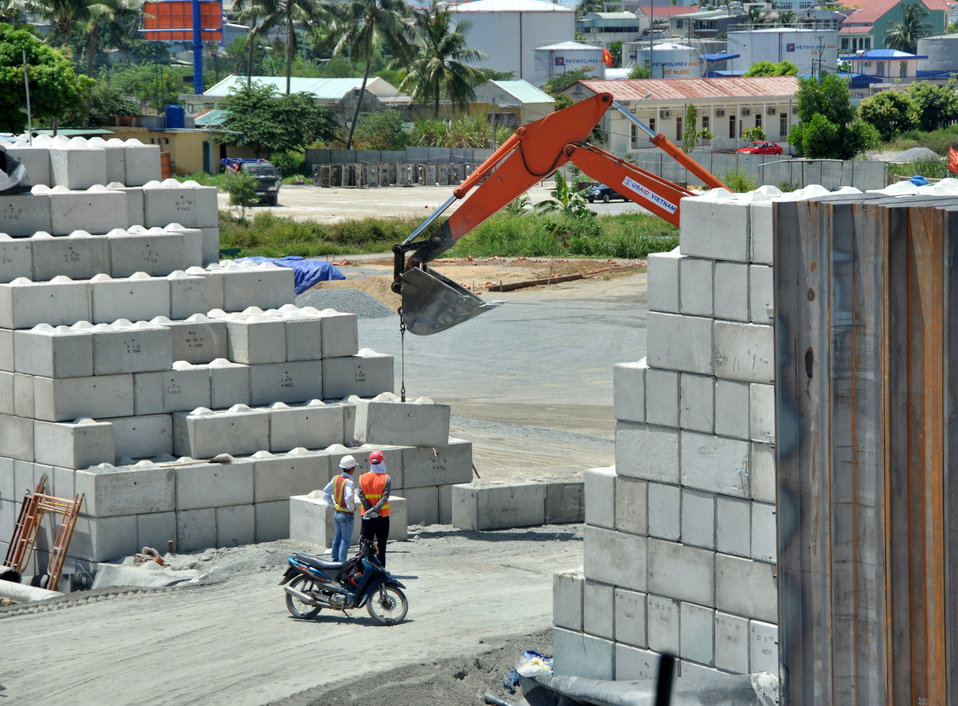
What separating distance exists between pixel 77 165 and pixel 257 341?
366 cm

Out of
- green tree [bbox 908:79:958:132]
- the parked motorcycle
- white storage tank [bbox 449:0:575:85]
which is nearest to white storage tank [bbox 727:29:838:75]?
white storage tank [bbox 449:0:575:85]

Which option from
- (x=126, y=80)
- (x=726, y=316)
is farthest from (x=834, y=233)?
(x=126, y=80)

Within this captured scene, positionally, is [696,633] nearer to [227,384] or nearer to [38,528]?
[227,384]

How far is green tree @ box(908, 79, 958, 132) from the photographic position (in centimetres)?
8594

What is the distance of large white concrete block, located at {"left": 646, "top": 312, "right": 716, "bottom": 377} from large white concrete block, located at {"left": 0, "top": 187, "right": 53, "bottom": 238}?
10194 mm

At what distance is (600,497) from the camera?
11.6 metres

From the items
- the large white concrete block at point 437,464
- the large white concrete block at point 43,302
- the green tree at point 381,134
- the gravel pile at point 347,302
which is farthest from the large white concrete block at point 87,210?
the green tree at point 381,134

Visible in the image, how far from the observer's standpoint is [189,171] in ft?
227

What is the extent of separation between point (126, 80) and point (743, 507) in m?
118

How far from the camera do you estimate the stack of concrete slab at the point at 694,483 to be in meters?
10.5

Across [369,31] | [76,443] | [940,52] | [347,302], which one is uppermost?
[940,52]

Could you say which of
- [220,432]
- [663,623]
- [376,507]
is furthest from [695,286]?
[220,432]

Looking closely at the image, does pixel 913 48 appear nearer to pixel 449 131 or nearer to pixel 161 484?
pixel 449 131

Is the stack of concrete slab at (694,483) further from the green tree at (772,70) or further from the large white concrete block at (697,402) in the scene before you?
Result: the green tree at (772,70)
